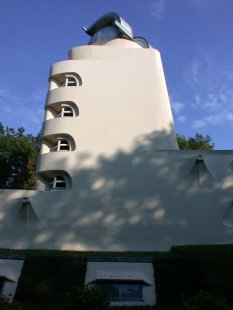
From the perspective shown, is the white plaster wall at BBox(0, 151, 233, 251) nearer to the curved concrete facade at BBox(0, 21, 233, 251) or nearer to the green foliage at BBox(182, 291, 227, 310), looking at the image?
the curved concrete facade at BBox(0, 21, 233, 251)

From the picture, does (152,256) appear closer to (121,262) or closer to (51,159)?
(121,262)


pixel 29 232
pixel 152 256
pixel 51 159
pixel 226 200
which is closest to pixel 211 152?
pixel 226 200

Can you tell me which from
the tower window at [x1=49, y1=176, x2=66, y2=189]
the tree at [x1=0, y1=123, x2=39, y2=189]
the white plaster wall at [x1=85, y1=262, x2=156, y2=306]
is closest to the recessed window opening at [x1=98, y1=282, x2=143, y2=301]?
the white plaster wall at [x1=85, y1=262, x2=156, y2=306]

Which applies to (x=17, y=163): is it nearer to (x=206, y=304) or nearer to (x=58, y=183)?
(x=58, y=183)

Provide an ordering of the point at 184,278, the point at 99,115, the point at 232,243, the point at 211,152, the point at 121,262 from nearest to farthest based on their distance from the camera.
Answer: the point at 184,278
the point at 121,262
the point at 232,243
the point at 211,152
the point at 99,115

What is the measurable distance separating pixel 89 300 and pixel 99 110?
1396 cm

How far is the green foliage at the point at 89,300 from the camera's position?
11664 millimetres

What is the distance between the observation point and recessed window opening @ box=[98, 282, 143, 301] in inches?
565

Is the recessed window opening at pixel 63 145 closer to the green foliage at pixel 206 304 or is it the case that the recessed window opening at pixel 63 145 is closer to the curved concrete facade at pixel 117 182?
the curved concrete facade at pixel 117 182

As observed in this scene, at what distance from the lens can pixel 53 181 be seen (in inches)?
850

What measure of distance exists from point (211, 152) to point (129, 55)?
995 centimetres

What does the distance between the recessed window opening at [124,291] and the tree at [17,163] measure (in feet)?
82.1

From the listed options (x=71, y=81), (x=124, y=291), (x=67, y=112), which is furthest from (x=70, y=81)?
(x=124, y=291)

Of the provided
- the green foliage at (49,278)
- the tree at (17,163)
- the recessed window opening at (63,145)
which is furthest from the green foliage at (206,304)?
the tree at (17,163)
